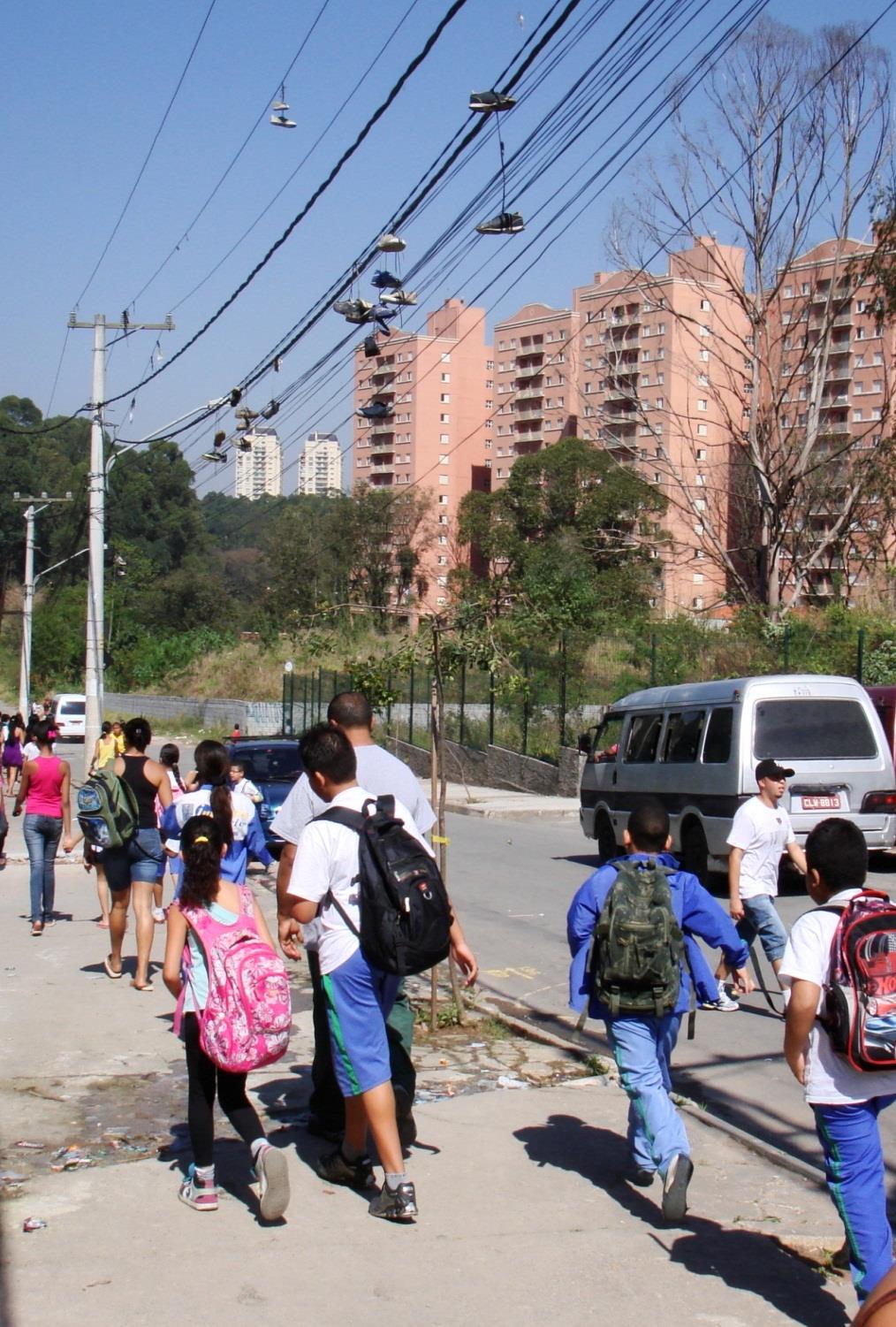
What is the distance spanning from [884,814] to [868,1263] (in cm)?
1049

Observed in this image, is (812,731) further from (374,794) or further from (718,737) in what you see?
(374,794)

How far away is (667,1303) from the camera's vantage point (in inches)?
175

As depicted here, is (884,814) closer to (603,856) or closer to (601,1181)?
(603,856)

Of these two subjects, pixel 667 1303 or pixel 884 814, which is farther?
pixel 884 814

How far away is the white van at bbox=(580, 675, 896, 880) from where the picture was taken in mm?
13891

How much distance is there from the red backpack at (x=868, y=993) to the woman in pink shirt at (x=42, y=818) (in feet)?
29.7

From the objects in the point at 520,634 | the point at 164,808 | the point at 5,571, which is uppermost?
the point at 5,571

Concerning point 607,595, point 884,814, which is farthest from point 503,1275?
point 607,595

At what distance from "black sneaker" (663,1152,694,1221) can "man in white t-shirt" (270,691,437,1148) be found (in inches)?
49.0

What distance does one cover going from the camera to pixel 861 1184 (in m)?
4.03

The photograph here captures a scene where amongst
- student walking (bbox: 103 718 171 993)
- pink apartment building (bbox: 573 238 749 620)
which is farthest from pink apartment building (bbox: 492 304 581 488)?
student walking (bbox: 103 718 171 993)

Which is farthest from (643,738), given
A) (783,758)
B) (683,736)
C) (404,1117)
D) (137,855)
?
(404,1117)

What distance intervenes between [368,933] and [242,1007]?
555 millimetres

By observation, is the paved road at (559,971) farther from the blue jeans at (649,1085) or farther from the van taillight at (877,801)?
the blue jeans at (649,1085)
